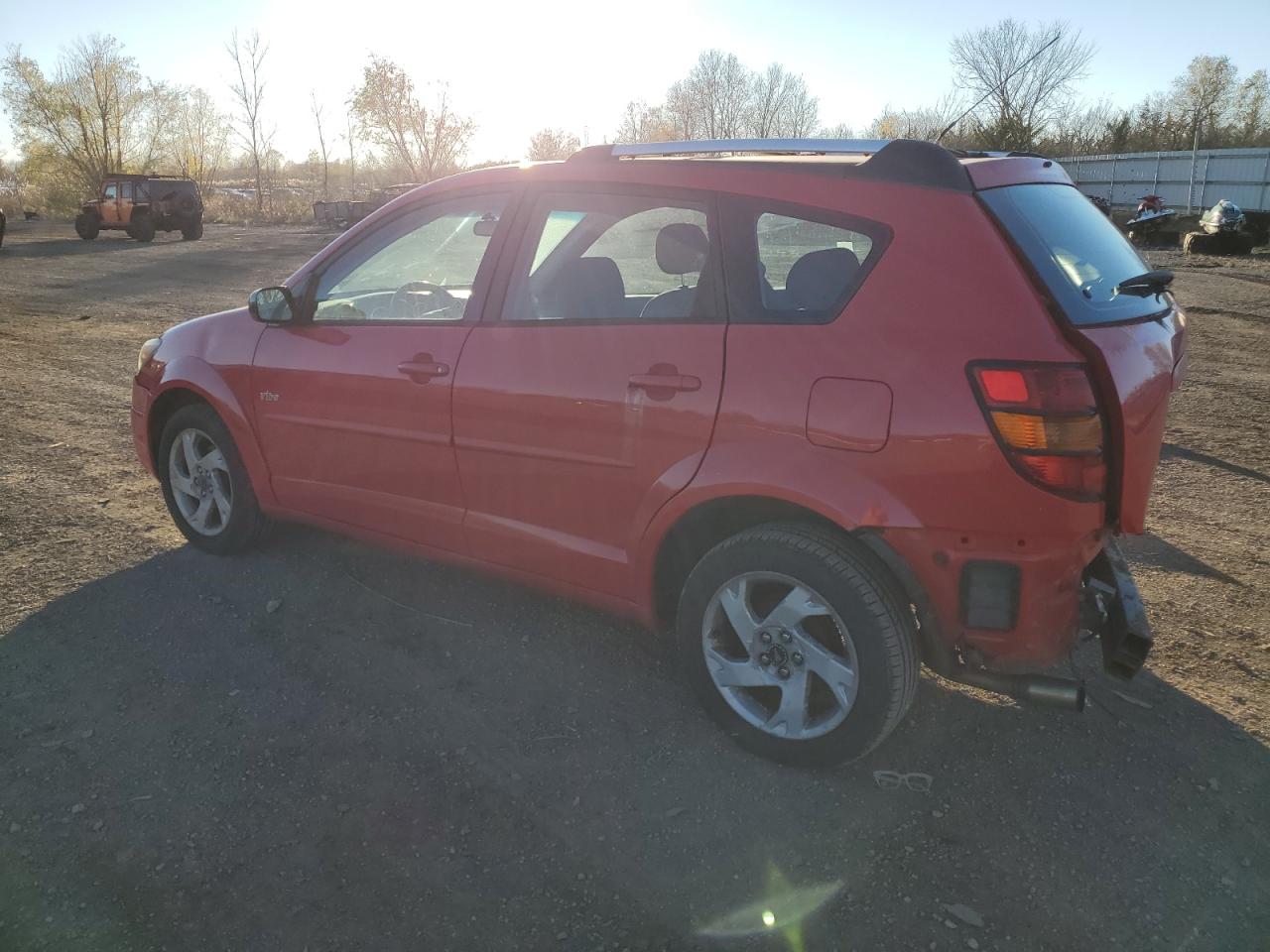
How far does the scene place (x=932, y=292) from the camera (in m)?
2.54

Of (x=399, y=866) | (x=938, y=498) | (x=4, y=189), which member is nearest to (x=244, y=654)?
(x=399, y=866)

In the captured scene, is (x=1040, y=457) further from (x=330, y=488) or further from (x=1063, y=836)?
(x=330, y=488)

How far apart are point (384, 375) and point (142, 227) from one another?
2907cm

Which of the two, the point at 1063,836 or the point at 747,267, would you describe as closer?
the point at 1063,836

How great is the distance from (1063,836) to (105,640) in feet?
11.4

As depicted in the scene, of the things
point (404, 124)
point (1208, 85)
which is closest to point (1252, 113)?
point (1208, 85)

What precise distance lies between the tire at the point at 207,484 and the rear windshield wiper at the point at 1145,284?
3604 millimetres

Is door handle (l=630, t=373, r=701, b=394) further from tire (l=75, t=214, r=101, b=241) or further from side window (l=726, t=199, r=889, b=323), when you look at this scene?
tire (l=75, t=214, r=101, b=241)

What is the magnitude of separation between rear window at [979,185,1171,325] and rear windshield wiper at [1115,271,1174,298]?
0.02m

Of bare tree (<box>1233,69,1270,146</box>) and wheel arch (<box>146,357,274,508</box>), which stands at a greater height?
bare tree (<box>1233,69,1270,146</box>)

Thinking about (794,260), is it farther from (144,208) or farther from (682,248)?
(144,208)

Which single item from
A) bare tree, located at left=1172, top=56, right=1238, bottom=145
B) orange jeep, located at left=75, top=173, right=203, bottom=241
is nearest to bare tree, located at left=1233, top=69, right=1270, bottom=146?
bare tree, located at left=1172, top=56, right=1238, bottom=145

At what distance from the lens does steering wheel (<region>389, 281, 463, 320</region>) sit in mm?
3619

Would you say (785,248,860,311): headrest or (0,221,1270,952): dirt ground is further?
(785,248,860,311): headrest
